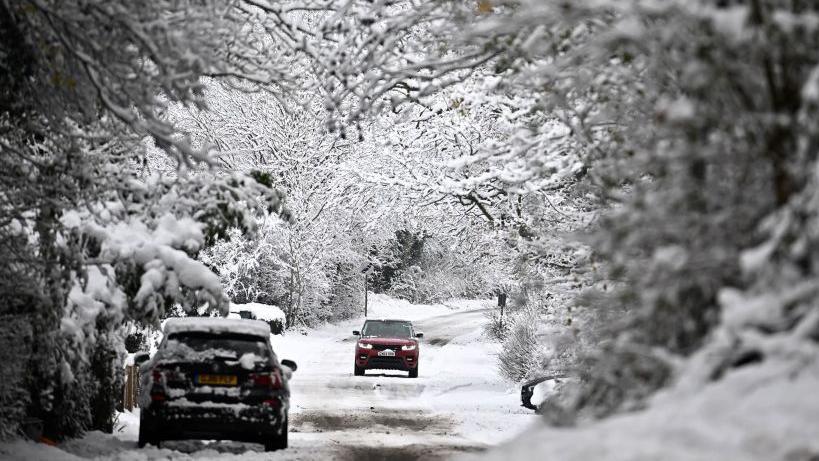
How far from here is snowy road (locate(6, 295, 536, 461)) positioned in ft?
41.8

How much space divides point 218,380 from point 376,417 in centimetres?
618

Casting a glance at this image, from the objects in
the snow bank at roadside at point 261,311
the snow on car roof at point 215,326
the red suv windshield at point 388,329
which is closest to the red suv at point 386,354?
the red suv windshield at point 388,329

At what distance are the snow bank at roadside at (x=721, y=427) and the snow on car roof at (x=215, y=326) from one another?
9.17 meters

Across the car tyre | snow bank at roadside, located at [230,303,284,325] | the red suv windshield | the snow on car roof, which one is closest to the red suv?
the red suv windshield

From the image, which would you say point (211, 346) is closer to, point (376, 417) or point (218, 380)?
point (218, 380)

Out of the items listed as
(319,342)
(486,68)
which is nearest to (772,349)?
(486,68)

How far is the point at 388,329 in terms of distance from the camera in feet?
101

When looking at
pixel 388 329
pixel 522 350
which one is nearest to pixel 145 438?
pixel 522 350

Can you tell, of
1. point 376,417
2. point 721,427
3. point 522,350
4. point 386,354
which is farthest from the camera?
point 386,354

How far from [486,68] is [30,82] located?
24.0 ft

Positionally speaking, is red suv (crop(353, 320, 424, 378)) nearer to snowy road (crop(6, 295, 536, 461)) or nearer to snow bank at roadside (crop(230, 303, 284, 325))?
snowy road (crop(6, 295, 536, 461))

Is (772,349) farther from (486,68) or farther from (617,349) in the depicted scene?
(486,68)

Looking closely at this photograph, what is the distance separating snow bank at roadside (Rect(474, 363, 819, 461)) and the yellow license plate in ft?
29.2

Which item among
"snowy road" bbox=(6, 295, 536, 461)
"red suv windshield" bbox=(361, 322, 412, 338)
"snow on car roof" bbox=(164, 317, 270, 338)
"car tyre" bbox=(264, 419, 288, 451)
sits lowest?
"snowy road" bbox=(6, 295, 536, 461)
